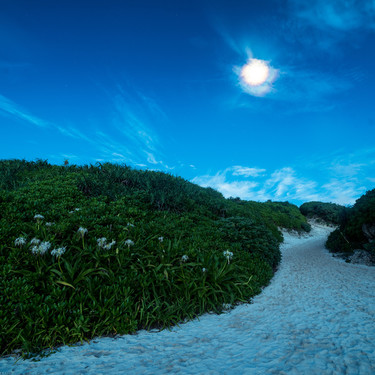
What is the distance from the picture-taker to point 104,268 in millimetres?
4688

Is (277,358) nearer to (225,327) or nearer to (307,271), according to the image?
(225,327)

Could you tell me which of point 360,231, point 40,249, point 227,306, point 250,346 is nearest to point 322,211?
point 360,231

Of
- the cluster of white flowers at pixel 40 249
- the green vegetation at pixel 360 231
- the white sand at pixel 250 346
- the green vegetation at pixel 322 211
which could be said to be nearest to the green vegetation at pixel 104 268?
the cluster of white flowers at pixel 40 249

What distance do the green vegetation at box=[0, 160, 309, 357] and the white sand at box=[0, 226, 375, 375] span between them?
35 centimetres

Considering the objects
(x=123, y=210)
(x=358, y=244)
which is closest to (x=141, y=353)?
(x=123, y=210)

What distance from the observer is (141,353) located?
3156mm

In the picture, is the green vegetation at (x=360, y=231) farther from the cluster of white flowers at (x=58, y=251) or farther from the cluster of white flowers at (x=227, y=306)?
the cluster of white flowers at (x=58, y=251)

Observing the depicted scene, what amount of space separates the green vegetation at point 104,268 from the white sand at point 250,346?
0.35 m

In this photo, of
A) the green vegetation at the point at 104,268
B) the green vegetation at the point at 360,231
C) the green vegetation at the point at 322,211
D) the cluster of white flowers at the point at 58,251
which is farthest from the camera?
the green vegetation at the point at 322,211

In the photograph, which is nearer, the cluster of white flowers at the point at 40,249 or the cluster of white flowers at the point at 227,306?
the cluster of white flowers at the point at 40,249

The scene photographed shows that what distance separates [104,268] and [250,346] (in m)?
3.10

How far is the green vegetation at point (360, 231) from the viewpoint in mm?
10117

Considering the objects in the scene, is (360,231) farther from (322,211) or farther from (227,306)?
(322,211)

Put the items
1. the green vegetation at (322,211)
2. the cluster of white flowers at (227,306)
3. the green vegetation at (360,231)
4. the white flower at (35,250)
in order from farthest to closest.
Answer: the green vegetation at (322,211), the green vegetation at (360,231), the cluster of white flowers at (227,306), the white flower at (35,250)
